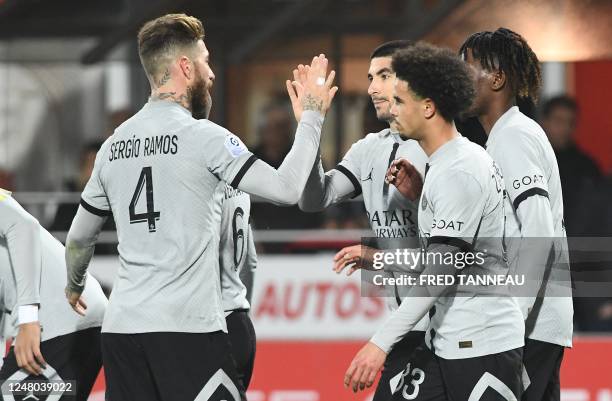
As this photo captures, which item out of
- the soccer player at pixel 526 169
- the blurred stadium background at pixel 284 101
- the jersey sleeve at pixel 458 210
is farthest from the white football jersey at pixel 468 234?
the blurred stadium background at pixel 284 101

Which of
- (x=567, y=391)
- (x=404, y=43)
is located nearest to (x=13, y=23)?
(x=567, y=391)

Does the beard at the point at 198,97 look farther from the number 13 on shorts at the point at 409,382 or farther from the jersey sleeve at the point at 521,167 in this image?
the number 13 on shorts at the point at 409,382

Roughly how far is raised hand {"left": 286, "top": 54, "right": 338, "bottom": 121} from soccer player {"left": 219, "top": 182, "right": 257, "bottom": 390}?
2.25 feet

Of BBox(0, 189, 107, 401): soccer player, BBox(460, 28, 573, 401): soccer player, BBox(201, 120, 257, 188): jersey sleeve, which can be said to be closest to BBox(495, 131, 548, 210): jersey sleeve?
BBox(460, 28, 573, 401): soccer player

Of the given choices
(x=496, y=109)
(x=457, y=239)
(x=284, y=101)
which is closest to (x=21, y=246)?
(x=457, y=239)

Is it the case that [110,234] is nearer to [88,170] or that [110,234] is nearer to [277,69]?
[88,170]

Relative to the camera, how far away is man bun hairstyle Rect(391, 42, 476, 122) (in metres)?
4.45

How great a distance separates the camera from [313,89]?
450 cm

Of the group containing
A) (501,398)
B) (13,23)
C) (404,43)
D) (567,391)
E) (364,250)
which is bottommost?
(567,391)

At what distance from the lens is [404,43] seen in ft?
17.2

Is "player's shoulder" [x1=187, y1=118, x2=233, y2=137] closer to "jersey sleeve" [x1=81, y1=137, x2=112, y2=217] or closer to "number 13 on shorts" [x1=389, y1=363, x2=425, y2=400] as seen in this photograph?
"jersey sleeve" [x1=81, y1=137, x2=112, y2=217]

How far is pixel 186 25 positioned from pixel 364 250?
1075mm

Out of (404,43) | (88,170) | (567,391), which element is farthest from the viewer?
(88,170)

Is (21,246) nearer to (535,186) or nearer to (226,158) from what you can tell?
(226,158)
